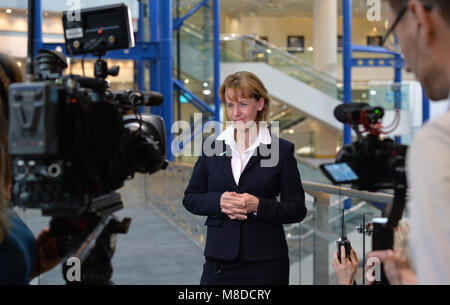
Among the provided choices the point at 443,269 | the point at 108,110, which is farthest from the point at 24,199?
the point at 443,269

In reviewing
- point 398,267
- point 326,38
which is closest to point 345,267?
point 398,267

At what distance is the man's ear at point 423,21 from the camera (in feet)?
3.01

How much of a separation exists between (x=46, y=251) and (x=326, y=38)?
19.0 metres

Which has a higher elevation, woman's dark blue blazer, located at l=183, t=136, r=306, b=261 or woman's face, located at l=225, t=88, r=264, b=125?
woman's face, located at l=225, t=88, r=264, b=125

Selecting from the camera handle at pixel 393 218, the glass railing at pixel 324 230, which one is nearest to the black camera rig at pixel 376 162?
the camera handle at pixel 393 218

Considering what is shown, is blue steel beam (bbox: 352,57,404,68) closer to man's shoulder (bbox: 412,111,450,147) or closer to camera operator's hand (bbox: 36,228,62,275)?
camera operator's hand (bbox: 36,228,62,275)

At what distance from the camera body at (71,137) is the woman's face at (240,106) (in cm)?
101

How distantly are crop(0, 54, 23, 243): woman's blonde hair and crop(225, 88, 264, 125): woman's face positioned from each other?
126cm

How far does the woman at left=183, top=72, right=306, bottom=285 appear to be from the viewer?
242cm

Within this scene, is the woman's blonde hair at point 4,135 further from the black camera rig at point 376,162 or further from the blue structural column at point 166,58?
the blue structural column at point 166,58

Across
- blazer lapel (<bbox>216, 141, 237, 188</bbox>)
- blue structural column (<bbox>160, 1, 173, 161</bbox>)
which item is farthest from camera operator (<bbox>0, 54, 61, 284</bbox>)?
blue structural column (<bbox>160, 1, 173, 161</bbox>)

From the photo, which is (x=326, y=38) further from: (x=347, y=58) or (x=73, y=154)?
(x=73, y=154)
